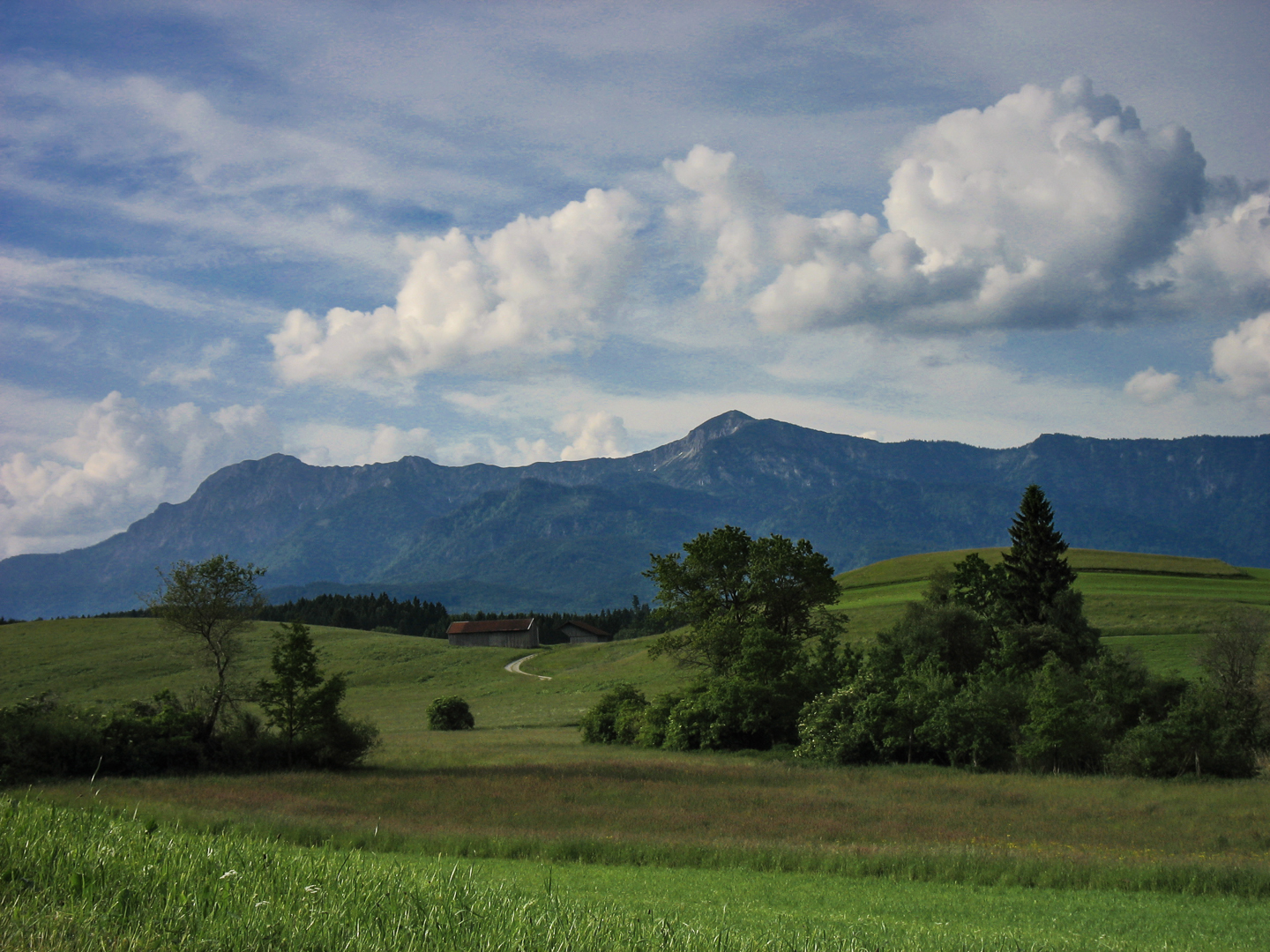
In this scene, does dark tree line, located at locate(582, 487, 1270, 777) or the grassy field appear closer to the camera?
dark tree line, located at locate(582, 487, 1270, 777)

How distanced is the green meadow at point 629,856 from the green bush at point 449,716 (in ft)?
41.1

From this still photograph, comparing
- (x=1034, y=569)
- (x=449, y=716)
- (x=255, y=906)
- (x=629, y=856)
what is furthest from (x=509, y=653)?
(x=255, y=906)

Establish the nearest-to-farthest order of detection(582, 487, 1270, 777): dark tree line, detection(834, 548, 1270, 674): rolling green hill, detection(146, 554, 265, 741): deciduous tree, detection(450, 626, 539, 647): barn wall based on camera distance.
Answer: detection(146, 554, 265, 741): deciduous tree < detection(582, 487, 1270, 777): dark tree line < detection(834, 548, 1270, 674): rolling green hill < detection(450, 626, 539, 647): barn wall

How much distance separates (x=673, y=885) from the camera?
15367 millimetres

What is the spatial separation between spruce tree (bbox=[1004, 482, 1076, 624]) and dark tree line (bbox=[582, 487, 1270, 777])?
0.42 feet

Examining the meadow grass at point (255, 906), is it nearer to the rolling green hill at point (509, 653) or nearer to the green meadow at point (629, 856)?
the green meadow at point (629, 856)

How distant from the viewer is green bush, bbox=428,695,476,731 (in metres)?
67.9

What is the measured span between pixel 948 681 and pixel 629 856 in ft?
94.0

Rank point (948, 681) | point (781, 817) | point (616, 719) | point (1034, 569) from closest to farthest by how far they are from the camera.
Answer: point (781, 817)
point (948, 681)
point (616, 719)
point (1034, 569)

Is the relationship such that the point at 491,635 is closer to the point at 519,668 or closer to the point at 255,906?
the point at 519,668

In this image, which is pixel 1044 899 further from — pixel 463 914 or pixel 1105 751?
pixel 1105 751

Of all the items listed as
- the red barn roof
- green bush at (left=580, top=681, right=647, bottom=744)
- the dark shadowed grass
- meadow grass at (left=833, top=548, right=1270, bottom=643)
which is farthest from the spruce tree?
the red barn roof

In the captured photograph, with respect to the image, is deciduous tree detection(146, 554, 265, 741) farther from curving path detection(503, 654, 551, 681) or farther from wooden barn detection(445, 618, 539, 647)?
wooden barn detection(445, 618, 539, 647)

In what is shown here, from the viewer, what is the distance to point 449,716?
6812cm
